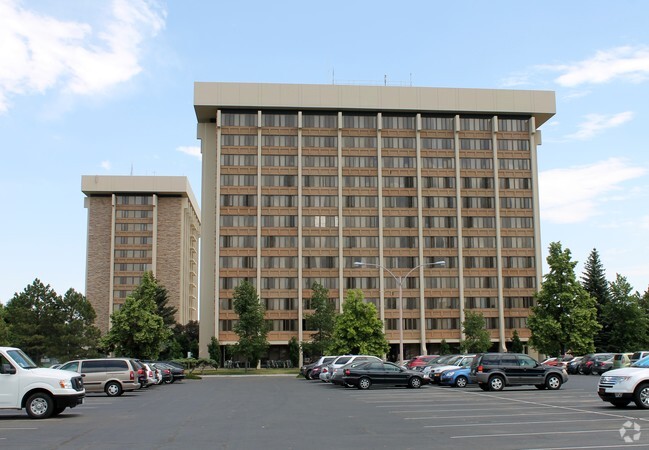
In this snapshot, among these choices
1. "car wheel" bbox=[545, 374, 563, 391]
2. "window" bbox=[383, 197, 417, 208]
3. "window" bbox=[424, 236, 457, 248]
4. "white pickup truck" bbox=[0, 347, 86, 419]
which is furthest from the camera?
"window" bbox=[383, 197, 417, 208]

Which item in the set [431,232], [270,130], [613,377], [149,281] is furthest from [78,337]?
[613,377]

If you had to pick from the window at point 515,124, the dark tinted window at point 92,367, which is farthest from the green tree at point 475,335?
the dark tinted window at point 92,367

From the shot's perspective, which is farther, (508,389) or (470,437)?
(508,389)

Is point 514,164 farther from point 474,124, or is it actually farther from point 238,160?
point 238,160

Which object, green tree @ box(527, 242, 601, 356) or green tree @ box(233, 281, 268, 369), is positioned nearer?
green tree @ box(527, 242, 601, 356)

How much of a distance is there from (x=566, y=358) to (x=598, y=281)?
2772 cm

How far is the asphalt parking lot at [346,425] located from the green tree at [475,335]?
2445 inches

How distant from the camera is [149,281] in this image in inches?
2699

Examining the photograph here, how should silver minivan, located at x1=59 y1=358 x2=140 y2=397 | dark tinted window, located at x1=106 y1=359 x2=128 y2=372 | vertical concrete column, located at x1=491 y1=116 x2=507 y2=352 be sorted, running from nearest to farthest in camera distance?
silver minivan, located at x1=59 y1=358 x2=140 y2=397 < dark tinted window, located at x1=106 y1=359 x2=128 y2=372 < vertical concrete column, located at x1=491 y1=116 x2=507 y2=352

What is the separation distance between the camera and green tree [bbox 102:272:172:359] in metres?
64.8

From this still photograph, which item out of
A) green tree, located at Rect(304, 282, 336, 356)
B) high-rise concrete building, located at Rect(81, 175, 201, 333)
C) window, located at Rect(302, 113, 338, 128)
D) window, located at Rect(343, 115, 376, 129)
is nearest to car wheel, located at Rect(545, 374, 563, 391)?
green tree, located at Rect(304, 282, 336, 356)

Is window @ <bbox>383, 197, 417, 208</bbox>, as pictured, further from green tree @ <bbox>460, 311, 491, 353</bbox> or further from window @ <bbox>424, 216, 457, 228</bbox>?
green tree @ <bbox>460, 311, 491, 353</bbox>

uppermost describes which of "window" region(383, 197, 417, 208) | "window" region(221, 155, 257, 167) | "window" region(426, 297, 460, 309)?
"window" region(221, 155, 257, 167)

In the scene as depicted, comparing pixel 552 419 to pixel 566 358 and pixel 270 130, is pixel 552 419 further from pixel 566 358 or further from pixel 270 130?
pixel 270 130
